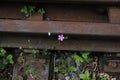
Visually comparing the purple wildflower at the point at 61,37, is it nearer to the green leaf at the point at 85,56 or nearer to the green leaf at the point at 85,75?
the green leaf at the point at 85,56

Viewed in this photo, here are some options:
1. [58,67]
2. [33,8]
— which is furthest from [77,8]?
[58,67]

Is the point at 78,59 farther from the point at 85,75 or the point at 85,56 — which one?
the point at 85,75

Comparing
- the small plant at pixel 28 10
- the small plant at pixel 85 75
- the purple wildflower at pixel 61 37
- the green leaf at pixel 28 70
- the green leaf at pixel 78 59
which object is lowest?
the small plant at pixel 85 75

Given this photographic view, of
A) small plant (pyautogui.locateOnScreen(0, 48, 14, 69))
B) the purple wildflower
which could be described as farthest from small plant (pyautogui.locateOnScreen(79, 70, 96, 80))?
small plant (pyautogui.locateOnScreen(0, 48, 14, 69))

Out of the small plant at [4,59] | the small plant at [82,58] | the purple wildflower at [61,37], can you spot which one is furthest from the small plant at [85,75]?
the small plant at [4,59]

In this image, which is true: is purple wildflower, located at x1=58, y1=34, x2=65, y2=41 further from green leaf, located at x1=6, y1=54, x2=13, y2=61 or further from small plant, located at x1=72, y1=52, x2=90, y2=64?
green leaf, located at x1=6, y1=54, x2=13, y2=61

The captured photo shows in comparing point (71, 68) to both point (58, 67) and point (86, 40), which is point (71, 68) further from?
point (86, 40)

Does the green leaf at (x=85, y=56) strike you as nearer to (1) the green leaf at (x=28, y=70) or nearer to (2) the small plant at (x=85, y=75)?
(2) the small plant at (x=85, y=75)

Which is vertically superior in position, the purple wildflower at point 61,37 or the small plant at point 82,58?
the purple wildflower at point 61,37

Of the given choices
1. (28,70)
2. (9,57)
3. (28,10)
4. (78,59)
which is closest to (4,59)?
(9,57)

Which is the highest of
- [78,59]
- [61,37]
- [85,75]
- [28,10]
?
[28,10]

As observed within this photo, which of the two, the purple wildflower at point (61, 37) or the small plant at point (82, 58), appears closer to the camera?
the purple wildflower at point (61, 37)

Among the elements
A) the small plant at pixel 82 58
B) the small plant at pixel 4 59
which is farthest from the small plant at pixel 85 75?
the small plant at pixel 4 59
